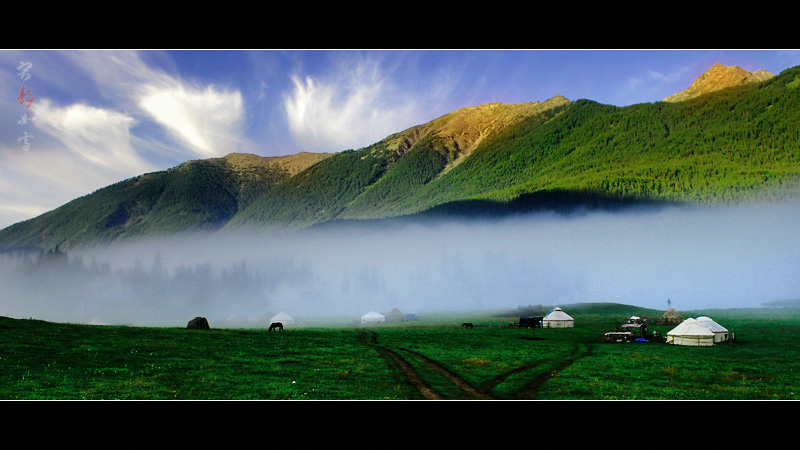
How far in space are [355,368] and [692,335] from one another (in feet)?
156

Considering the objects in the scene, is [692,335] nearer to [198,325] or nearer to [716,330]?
[716,330]

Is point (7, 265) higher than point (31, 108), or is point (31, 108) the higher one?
point (31, 108)

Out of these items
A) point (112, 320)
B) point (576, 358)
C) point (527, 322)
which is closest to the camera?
point (576, 358)

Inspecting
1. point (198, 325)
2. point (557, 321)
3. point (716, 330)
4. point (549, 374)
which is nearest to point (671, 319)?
point (557, 321)

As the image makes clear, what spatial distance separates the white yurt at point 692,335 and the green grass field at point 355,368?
1966mm

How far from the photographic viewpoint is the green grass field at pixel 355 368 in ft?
125

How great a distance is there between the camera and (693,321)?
220 feet

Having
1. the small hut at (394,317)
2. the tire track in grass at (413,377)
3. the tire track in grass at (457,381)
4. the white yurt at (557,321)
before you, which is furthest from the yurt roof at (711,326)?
the small hut at (394,317)

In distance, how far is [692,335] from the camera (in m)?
65.0

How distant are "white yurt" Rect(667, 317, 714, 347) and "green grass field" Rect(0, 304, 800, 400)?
1.97 meters
